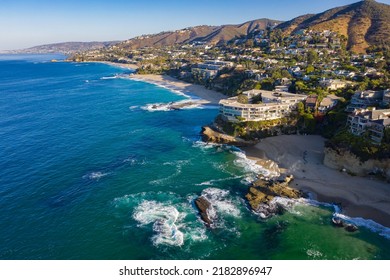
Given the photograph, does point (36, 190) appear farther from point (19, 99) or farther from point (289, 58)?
point (289, 58)

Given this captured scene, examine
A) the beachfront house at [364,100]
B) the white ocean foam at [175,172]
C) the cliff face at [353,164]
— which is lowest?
the white ocean foam at [175,172]

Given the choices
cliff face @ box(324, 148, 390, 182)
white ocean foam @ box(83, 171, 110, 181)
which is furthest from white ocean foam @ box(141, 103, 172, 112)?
cliff face @ box(324, 148, 390, 182)

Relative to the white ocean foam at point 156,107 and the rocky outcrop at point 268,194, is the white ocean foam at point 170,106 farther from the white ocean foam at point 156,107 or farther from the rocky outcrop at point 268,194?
the rocky outcrop at point 268,194

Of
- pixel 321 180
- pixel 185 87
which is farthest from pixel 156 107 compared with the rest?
pixel 321 180

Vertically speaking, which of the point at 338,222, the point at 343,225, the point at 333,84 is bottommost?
the point at 343,225

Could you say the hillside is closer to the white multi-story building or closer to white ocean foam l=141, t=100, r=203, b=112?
white ocean foam l=141, t=100, r=203, b=112

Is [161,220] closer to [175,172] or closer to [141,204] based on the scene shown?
[141,204]

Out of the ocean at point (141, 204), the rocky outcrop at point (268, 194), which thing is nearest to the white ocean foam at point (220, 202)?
the ocean at point (141, 204)
